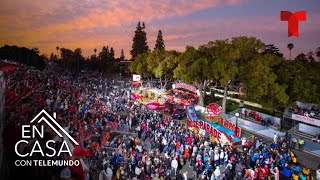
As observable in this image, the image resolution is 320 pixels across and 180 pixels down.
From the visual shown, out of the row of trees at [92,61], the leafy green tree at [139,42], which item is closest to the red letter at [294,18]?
the leafy green tree at [139,42]

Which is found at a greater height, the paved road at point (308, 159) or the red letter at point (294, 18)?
the red letter at point (294, 18)

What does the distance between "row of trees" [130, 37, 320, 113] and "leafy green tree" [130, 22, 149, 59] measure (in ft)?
160

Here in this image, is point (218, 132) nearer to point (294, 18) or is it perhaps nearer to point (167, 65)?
point (294, 18)

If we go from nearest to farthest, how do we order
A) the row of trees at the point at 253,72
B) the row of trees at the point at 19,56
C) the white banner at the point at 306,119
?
the white banner at the point at 306,119, the row of trees at the point at 253,72, the row of trees at the point at 19,56

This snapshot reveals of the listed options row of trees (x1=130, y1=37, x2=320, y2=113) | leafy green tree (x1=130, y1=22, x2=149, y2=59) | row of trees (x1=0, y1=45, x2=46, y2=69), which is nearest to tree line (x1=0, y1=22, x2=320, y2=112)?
row of trees (x1=130, y1=37, x2=320, y2=113)

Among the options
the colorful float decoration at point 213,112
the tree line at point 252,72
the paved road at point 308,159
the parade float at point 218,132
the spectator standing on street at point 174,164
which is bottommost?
the paved road at point 308,159

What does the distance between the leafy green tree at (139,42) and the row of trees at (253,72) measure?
48.9 m

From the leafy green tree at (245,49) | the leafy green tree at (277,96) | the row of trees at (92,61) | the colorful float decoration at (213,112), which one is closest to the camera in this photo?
the colorful float decoration at (213,112)

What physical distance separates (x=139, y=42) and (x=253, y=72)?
6080cm

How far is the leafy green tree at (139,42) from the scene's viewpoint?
90375mm

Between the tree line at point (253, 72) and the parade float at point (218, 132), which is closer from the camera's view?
the parade float at point (218, 132)

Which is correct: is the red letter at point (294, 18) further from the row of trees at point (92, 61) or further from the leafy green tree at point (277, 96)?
the row of trees at point (92, 61)

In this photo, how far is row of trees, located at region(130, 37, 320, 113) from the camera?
1276 inches

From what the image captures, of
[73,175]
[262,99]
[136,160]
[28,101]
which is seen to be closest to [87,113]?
[28,101]
